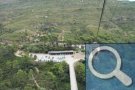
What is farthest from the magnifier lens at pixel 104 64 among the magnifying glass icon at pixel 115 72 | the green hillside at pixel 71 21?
the green hillside at pixel 71 21

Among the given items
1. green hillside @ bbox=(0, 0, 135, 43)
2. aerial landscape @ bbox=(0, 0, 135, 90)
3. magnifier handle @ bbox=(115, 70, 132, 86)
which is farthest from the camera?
green hillside @ bbox=(0, 0, 135, 43)

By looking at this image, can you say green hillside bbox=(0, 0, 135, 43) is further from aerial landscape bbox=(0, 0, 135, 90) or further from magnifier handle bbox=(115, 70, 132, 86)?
magnifier handle bbox=(115, 70, 132, 86)

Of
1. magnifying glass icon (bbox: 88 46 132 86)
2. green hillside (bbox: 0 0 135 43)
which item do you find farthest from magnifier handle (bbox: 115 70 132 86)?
green hillside (bbox: 0 0 135 43)

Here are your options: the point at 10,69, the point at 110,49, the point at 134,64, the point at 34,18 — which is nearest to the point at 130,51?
the point at 134,64

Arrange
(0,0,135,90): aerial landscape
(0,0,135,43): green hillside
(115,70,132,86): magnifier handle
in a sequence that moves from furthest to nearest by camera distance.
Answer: (0,0,135,43): green hillside → (0,0,135,90): aerial landscape → (115,70,132,86): magnifier handle

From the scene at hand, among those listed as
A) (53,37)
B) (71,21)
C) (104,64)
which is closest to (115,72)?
(104,64)

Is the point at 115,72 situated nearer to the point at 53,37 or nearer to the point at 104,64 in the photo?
the point at 104,64

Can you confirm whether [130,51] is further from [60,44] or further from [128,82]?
[60,44]
